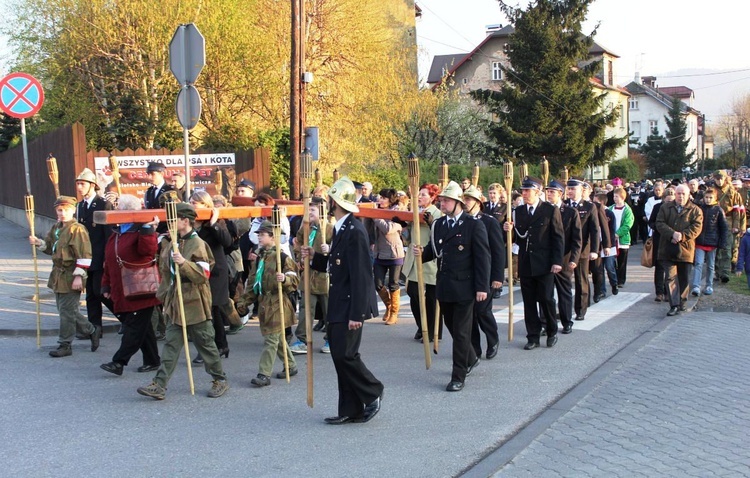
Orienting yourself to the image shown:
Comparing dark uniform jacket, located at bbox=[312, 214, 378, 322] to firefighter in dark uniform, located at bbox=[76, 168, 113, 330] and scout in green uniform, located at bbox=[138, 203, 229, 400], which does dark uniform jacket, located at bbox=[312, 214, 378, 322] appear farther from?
firefighter in dark uniform, located at bbox=[76, 168, 113, 330]

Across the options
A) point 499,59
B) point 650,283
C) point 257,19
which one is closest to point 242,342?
point 650,283

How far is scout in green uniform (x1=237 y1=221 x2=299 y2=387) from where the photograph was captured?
25.4 feet

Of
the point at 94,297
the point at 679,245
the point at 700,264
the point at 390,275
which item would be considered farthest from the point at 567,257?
the point at 94,297

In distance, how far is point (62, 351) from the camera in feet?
29.4

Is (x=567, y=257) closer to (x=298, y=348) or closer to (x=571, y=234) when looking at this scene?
(x=571, y=234)

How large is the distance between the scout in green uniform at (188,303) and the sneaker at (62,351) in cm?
223

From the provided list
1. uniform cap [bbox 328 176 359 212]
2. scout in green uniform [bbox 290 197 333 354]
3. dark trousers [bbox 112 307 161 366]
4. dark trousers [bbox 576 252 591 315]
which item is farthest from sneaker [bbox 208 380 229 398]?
dark trousers [bbox 576 252 591 315]

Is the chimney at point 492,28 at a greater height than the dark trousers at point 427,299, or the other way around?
the chimney at point 492,28

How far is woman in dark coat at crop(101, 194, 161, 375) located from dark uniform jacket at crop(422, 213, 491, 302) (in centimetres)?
278

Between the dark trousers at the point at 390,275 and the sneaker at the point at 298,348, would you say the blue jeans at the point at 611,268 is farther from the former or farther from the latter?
the sneaker at the point at 298,348

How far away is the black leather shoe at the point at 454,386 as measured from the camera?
7.45 metres

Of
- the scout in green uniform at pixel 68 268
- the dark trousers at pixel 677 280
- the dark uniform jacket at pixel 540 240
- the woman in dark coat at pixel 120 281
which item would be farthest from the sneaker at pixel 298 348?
the dark trousers at pixel 677 280

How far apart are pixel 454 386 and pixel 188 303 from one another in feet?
8.30

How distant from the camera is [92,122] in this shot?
834 inches
